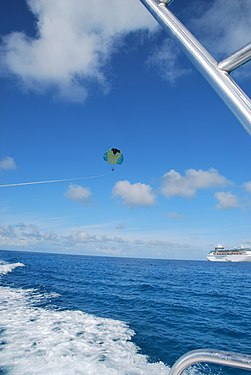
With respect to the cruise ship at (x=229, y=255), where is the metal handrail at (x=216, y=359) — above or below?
below

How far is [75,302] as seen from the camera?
2142cm

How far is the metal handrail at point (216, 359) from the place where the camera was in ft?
4.77

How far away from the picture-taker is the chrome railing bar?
1104 mm

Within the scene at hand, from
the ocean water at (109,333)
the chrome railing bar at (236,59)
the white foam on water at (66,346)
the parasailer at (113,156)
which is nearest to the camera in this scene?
the chrome railing bar at (236,59)

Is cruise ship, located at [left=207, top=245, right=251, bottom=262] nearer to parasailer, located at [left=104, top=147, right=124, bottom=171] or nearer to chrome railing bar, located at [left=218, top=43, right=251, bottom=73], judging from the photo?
parasailer, located at [left=104, top=147, right=124, bottom=171]

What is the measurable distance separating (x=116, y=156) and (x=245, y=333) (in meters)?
14.1

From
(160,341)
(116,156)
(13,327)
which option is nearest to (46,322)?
(13,327)

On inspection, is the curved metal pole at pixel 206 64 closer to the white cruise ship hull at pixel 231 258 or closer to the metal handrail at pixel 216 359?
the metal handrail at pixel 216 359

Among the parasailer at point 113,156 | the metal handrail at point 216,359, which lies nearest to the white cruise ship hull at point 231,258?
the parasailer at point 113,156

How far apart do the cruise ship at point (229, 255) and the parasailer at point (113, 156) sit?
136 meters

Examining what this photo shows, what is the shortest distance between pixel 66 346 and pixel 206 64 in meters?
12.8

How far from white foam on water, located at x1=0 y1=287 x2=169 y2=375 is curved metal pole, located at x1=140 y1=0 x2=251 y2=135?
10.5m

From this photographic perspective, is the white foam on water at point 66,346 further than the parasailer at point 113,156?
No

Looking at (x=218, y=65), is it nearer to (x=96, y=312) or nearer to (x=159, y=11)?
(x=159, y=11)
